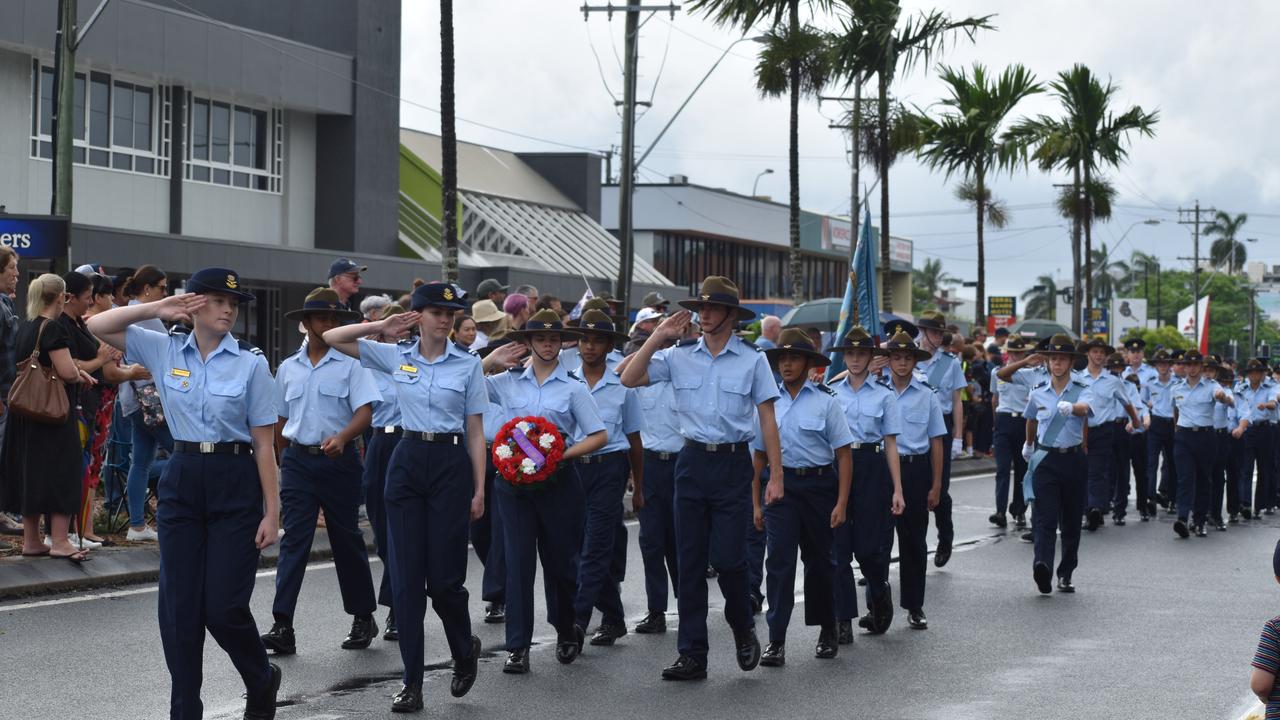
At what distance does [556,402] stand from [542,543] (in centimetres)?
80

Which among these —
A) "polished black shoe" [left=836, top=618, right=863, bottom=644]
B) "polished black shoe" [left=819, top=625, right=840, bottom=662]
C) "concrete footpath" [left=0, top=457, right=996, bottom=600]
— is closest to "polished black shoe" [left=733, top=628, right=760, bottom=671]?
"polished black shoe" [left=819, top=625, right=840, bottom=662]

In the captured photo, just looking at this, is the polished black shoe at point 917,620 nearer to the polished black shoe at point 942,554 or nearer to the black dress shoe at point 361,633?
the polished black shoe at point 942,554

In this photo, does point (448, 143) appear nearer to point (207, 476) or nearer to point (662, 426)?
point (662, 426)

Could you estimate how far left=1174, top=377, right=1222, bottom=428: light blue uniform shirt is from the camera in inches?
734

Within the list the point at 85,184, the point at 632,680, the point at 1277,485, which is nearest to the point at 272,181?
the point at 85,184

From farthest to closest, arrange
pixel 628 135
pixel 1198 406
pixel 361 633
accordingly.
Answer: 1. pixel 628 135
2. pixel 1198 406
3. pixel 361 633

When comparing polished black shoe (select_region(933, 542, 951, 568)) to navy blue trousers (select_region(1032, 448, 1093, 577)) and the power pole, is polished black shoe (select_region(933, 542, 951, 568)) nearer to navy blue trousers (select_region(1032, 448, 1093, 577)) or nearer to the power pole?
navy blue trousers (select_region(1032, 448, 1093, 577))

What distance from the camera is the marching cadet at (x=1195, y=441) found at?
18266mm

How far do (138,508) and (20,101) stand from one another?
1756 cm

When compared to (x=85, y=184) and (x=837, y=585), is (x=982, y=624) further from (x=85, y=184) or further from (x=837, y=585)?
(x=85, y=184)

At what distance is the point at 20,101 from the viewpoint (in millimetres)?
28297

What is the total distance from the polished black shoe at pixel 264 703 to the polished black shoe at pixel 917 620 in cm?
511

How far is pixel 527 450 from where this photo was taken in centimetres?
893

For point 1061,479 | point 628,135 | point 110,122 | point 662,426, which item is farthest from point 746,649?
point 110,122
